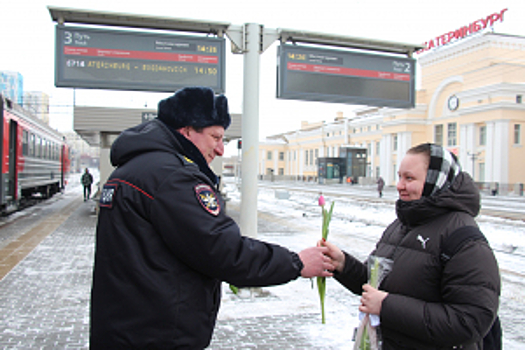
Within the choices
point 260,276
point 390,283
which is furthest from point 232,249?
point 390,283

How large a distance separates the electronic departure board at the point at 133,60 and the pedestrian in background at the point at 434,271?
4.20 metres

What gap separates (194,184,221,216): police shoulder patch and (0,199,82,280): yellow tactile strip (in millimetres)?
6163

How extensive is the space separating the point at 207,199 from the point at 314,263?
0.62 m

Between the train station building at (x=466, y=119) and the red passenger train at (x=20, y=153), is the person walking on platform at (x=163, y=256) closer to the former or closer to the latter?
the red passenger train at (x=20, y=153)

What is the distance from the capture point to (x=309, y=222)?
560 inches

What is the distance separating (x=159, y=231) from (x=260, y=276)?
44 centimetres

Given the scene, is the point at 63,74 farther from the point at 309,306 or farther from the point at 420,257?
the point at 420,257

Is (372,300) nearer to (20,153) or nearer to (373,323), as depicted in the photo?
(373,323)

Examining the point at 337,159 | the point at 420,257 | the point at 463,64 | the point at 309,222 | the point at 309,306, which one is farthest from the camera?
the point at 337,159

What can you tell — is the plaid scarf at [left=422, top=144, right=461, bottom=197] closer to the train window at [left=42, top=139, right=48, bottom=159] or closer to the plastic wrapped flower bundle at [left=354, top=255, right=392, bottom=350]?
the plastic wrapped flower bundle at [left=354, top=255, right=392, bottom=350]

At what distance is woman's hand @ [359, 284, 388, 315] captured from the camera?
1788 mm

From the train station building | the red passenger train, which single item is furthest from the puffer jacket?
the train station building

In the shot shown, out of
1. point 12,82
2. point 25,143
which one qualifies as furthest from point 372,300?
point 12,82

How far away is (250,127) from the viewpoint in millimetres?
5418
